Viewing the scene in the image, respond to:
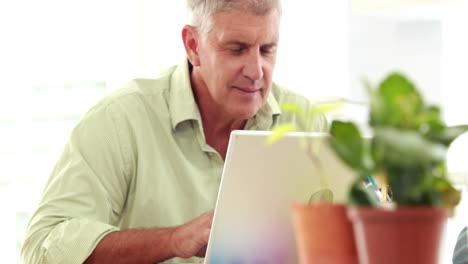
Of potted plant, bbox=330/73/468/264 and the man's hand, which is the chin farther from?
potted plant, bbox=330/73/468/264

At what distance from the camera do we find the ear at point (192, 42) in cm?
219

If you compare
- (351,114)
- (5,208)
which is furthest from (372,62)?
(5,208)

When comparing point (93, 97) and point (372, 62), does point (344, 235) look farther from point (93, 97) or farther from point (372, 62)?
point (93, 97)

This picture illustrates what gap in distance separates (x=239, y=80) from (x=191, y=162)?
259 millimetres

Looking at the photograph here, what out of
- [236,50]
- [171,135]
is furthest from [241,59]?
[171,135]

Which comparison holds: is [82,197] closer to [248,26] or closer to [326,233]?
[248,26]

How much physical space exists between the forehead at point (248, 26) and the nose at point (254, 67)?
0.14ft

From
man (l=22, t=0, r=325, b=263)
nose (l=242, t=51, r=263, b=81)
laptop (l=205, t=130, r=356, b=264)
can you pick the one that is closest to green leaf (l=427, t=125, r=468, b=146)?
laptop (l=205, t=130, r=356, b=264)

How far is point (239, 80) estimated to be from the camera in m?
2.07

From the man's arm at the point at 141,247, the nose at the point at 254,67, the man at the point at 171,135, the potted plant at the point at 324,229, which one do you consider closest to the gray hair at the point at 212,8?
the man at the point at 171,135

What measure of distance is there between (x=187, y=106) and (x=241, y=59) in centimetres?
21

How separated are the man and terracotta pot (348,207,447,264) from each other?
1.09 metres

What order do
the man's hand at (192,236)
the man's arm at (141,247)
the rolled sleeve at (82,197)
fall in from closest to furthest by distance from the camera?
1. the man's hand at (192,236)
2. the man's arm at (141,247)
3. the rolled sleeve at (82,197)

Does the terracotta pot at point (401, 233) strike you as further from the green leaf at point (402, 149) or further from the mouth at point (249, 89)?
the mouth at point (249, 89)
